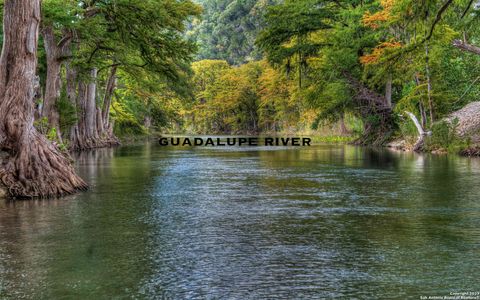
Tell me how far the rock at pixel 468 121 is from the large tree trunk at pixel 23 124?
21.3 m

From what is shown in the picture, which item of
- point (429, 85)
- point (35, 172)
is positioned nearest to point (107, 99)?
point (429, 85)

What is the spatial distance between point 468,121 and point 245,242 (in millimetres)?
24538

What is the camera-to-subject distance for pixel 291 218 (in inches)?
391

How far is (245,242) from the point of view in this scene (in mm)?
7934

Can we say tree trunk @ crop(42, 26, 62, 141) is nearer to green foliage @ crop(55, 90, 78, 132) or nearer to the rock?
green foliage @ crop(55, 90, 78, 132)

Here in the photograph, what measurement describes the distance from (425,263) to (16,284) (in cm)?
453

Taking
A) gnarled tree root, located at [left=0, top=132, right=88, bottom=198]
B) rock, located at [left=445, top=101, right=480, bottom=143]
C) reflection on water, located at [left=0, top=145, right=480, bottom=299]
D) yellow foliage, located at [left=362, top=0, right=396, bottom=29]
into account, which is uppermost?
yellow foliage, located at [left=362, top=0, right=396, bottom=29]

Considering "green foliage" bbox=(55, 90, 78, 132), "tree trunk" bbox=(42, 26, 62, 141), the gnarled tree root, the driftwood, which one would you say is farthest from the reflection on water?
the driftwood

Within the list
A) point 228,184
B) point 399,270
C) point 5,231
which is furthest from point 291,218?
point 228,184

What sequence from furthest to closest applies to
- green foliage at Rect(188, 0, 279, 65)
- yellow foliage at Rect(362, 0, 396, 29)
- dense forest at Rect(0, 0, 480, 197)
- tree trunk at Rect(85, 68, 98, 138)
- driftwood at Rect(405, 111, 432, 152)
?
green foliage at Rect(188, 0, 279, 65), tree trunk at Rect(85, 68, 98, 138), yellow foliage at Rect(362, 0, 396, 29), driftwood at Rect(405, 111, 432, 152), dense forest at Rect(0, 0, 480, 197)

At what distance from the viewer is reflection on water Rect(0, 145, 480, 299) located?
229 inches

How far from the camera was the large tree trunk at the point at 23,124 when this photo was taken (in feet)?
42.3

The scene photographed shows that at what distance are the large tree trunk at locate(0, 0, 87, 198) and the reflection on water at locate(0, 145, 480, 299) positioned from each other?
85 cm

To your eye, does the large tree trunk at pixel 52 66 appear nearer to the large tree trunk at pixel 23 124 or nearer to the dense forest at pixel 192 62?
the dense forest at pixel 192 62
